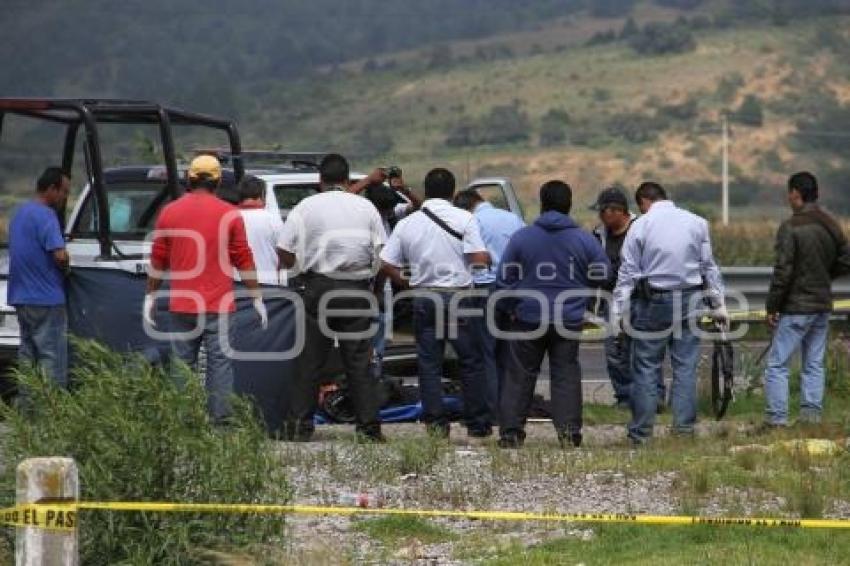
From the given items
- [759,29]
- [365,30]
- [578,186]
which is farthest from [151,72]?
[578,186]

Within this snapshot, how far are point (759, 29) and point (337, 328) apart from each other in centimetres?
7756

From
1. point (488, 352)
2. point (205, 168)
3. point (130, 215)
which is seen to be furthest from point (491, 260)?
point (130, 215)

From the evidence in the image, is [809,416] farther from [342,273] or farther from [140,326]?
[140,326]

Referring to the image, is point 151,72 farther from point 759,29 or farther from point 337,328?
point 337,328

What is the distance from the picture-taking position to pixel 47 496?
7.89 meters

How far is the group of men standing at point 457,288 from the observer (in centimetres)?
1277

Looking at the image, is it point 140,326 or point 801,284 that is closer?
point 140,326

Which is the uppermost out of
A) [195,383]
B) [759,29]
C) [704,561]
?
[759,29]

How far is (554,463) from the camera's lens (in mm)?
12039

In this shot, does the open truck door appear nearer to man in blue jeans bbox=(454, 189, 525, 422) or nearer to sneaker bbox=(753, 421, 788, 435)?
man in blue jeans bbox=(454, 189, 525, 422)

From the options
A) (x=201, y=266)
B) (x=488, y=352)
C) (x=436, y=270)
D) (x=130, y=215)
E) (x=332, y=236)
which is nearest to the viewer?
(x=201, y=266)

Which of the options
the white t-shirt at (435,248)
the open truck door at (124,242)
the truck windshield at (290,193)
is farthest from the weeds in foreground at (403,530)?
the truck windshield at (290,193)

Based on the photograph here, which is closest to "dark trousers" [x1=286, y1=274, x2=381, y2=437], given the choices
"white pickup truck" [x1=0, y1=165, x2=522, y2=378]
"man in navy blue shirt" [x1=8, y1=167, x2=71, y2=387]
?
"white pickup truck" [x1=0, y1=165, x2=522, y2=378]

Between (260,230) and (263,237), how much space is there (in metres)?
0.05
